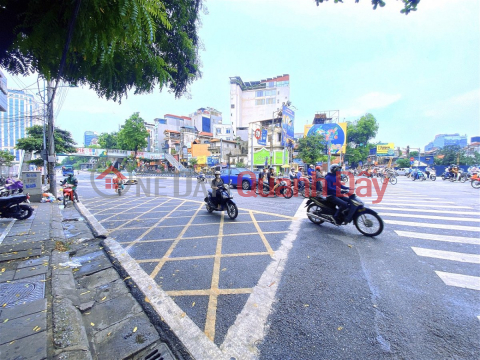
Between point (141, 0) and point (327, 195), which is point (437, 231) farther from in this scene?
point (141, 0)

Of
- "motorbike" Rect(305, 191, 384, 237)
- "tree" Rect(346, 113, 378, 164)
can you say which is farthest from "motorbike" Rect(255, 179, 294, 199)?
"tree" Rect(346, 113, 378, 164)

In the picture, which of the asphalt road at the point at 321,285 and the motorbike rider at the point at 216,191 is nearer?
the asphalt road at the point at 321,285

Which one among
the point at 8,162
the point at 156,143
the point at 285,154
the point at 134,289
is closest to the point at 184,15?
the point at 134,289

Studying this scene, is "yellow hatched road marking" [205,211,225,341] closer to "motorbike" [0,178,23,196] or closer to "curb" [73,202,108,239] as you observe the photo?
"curb" [73,202,108,239]

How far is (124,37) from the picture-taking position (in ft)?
6.64

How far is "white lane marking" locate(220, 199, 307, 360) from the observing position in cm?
191

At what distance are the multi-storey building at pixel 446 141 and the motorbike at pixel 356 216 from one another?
3012 inches

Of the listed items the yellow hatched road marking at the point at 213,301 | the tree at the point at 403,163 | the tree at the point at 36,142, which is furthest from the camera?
the tree at the point at 403,163

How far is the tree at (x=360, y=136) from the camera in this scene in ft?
130

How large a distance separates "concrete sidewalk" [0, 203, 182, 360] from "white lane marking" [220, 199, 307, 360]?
0.44 metres

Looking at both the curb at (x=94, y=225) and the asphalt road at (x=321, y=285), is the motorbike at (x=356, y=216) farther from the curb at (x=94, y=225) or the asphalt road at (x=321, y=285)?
the curb at (x=94, y=225)

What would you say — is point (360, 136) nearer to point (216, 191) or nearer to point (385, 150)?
point (385, 150)

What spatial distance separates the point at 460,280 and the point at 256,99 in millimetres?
54084

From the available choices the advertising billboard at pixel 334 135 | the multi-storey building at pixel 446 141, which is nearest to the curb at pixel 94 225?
the advertising billboard at pixel 334 135
